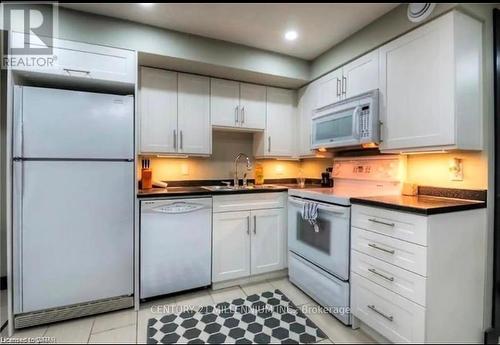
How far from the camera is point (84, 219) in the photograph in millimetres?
1896

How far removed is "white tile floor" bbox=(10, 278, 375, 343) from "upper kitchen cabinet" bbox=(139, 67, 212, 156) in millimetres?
1378

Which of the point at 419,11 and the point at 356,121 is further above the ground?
the point at 419,11

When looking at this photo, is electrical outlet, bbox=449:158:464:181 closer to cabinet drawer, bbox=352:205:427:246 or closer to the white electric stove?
the white electric stove

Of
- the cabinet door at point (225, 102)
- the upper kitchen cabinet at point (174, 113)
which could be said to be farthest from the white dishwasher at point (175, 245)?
the cabinet door at point (225, 102)

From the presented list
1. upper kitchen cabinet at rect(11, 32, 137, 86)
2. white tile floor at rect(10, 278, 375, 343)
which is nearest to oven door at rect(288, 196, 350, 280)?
white tile floor at rect(10, 278, 375, 343)

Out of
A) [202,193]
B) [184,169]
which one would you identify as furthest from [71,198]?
[184,169]

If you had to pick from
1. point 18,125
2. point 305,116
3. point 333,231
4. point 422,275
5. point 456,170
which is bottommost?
point 422,275

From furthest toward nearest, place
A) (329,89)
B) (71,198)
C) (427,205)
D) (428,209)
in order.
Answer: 1. (329,89)
2. (71,198)
3. (427,205)
4. (428,209)

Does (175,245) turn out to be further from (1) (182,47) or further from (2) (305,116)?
(2) (305,116)

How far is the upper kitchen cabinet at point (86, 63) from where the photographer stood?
180 cm

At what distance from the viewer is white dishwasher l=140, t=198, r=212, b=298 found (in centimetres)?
211

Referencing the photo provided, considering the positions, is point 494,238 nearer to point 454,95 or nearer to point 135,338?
point 454,95

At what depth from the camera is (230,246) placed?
2.41 m

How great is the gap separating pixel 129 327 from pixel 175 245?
66 centimetres
